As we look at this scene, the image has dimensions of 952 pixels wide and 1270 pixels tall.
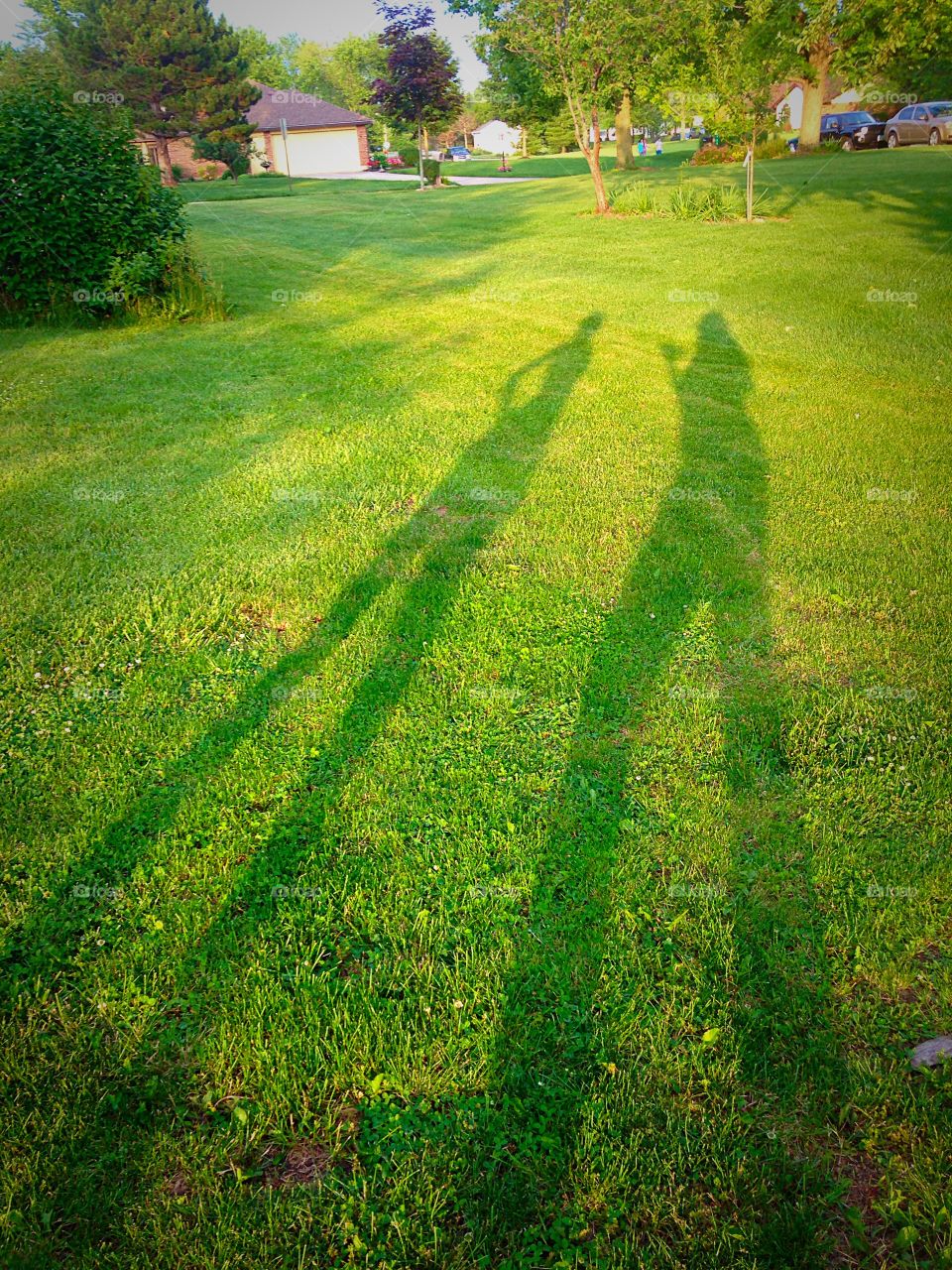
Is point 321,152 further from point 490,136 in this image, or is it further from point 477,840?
point 477,840

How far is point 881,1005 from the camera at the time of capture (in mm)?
2631

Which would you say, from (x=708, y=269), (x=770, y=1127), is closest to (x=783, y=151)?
(x=708, y=269)

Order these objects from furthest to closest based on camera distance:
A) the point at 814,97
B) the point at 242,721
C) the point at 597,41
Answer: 1. the point at 814,97
2. the point at 597,41
3. the point at 242,721

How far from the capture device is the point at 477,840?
3.24 m

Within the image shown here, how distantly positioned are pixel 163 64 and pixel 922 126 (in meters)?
38.9

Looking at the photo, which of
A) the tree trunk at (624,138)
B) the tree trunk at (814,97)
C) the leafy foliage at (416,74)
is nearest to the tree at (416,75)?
the leafy foliage at (416,74)

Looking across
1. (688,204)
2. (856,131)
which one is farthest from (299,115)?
(688,204)

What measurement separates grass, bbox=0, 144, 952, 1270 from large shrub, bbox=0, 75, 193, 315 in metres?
4.48

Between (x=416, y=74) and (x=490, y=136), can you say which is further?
(x=490, y=136)

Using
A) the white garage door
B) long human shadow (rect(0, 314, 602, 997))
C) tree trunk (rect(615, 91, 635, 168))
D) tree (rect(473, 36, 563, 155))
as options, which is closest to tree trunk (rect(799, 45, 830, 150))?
tree trunk (rect(615, 91, 635, 168))

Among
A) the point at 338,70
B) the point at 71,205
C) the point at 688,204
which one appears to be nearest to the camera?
the point at 71,205

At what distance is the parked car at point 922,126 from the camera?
3269 cm

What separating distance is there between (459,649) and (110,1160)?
282 cm

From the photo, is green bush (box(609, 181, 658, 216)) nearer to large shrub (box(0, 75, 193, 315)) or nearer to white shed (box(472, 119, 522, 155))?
large shrub (box(0, 75, 193, 315))
